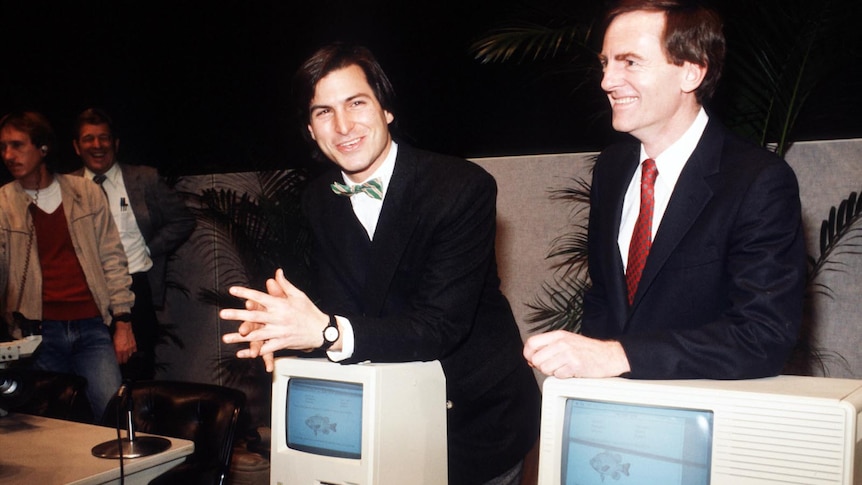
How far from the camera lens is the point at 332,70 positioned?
1.76 m

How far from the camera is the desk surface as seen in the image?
2.05m

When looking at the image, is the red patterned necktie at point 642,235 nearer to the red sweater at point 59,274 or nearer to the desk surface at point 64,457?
the desk surface at point 64,457

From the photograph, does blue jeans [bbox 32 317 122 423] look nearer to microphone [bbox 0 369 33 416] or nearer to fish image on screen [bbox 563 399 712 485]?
microphone [bbox 0 369 33 416]

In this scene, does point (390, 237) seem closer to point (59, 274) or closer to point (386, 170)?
point (386, 170)

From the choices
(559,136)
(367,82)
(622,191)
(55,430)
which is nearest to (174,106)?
(559,136)

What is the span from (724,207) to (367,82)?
848 millimetres

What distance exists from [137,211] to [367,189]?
10.6 ft

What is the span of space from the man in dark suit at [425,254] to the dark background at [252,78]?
271 cm

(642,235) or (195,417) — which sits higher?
(642,235)

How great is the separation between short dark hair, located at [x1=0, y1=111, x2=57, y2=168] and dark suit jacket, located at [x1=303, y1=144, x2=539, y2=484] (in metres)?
2.39

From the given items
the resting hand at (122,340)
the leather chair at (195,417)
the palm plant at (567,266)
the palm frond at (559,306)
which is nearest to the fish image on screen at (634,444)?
the leather chair at (195,417)

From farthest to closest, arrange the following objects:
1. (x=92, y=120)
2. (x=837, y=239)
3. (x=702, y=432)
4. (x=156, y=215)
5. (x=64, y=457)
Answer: (x=156, y=215)
(x=92, y=120)
(x=837, y=239)
(x=64, y=457)
(x=702, y=432)

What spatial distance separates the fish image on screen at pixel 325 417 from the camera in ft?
4.71

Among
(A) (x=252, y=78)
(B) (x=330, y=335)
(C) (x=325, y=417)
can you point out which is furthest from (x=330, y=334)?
(A) (x=252, y=78)
